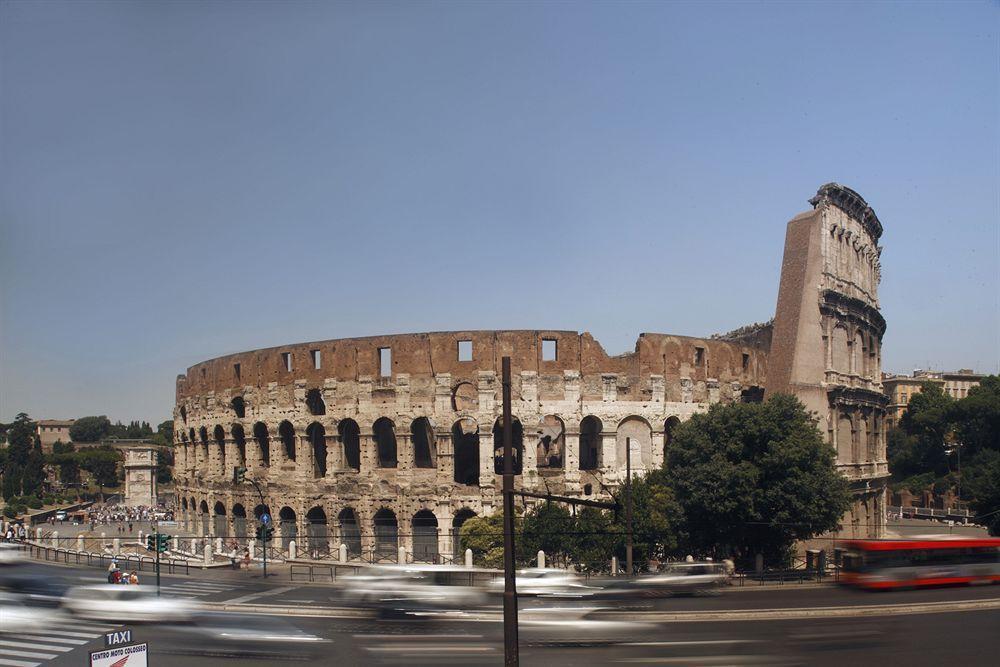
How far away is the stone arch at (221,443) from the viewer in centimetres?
4755

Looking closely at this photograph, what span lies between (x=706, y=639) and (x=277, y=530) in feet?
92.2

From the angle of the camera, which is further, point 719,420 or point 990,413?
point 990,413

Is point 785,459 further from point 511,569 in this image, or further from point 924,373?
point 924,373

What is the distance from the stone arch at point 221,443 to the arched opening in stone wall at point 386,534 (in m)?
12.9

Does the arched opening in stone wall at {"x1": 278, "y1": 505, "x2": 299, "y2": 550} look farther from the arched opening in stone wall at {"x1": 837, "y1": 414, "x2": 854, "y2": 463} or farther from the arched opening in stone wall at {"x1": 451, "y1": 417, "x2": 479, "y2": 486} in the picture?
the arched opening in stone wall at {"x1": 837, "y1": 414, "x2": 854, "y2": 463}

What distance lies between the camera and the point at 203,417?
49000 mm

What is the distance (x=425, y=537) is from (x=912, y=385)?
3851 inches

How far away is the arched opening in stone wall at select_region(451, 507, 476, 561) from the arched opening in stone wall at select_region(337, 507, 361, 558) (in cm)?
496

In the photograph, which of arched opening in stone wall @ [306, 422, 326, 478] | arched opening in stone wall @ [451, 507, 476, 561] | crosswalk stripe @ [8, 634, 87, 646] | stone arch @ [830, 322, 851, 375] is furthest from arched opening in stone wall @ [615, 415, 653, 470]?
crosswalk stripe @ [8, 634, 87, 646]

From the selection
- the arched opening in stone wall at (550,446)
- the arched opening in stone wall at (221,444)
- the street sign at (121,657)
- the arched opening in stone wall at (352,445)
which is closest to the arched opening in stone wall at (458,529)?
the arched opening in stone wall at (550,446)

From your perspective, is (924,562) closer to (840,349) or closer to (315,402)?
(840,349)

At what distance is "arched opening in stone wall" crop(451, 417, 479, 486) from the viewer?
4288 centimetres

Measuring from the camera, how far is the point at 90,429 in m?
163

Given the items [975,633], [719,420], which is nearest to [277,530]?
[719,420]
